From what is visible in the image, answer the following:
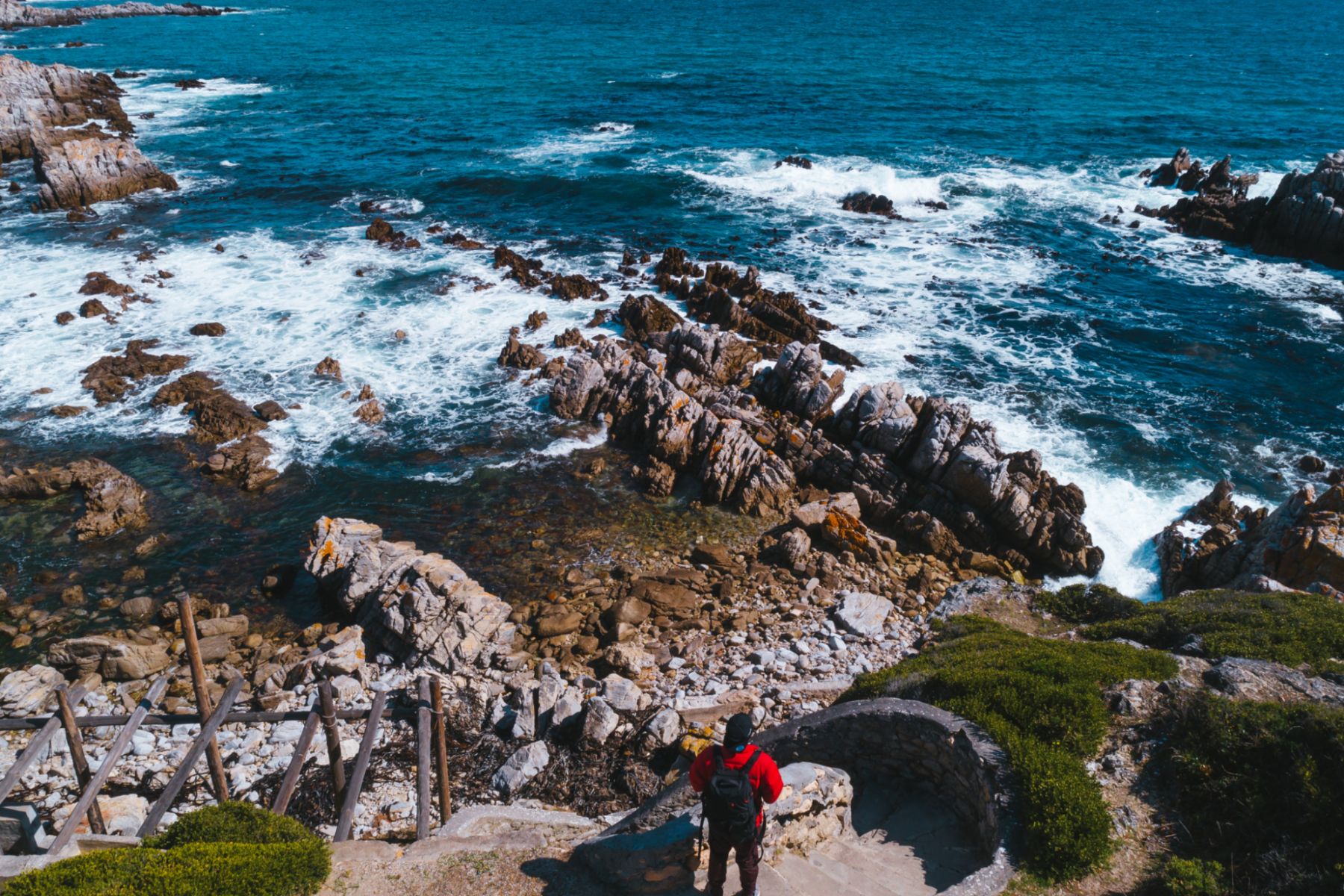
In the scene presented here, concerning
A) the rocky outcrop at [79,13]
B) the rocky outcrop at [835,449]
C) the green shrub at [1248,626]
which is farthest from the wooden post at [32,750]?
the rocky outcrop at [79,13]

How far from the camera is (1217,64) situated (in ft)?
283

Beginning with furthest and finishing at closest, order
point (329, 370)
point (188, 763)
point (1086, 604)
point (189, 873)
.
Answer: point (329, 370) → point (1086, 604) → point (188, 763) → point (189, 873)

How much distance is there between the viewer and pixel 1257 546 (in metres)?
22.9

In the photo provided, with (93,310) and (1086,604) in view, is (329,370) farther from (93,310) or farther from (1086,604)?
(1086,604)

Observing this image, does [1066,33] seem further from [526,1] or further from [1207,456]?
[1207,456]

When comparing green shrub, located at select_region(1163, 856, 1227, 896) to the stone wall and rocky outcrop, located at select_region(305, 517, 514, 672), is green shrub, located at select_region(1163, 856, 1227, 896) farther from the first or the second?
rocky outcrop, located at select_region(305, 517, 514, 672)

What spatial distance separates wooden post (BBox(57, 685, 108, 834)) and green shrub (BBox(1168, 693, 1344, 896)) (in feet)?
56.1

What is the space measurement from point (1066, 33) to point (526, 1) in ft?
275

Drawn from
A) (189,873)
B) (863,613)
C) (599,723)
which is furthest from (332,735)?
(863,613)

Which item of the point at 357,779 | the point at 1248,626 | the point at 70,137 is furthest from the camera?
the point at 70,137

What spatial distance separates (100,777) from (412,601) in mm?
8054

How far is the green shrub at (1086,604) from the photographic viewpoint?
20.5 metres

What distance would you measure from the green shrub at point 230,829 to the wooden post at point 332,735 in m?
1.70

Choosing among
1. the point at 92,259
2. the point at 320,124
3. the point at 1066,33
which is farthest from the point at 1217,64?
the point at 92,259
